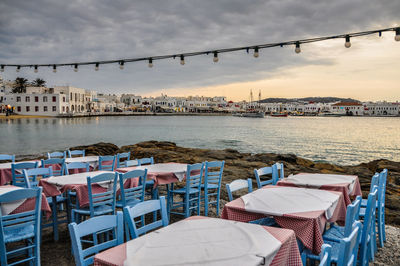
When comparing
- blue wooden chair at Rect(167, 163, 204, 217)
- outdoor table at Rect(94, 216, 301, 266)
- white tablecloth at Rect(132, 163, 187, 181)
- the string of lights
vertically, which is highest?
the string of lights

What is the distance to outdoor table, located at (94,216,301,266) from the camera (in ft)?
5.94

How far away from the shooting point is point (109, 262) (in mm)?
1794

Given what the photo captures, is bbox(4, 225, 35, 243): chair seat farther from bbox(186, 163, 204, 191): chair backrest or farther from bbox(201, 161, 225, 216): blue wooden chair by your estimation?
bbox(201, 161, 225, 216): blue wooden chair

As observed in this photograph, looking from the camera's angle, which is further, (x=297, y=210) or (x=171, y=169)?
(x=171, y=169)

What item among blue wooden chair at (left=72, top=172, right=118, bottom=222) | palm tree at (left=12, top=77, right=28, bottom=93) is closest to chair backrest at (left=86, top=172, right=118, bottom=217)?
blue wooden chair at (left=72, top=172, right=118, bottom=222)

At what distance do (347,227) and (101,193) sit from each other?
10.2ft

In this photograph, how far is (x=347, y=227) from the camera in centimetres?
269

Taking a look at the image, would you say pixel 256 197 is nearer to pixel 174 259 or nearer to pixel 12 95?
pixel 174 259

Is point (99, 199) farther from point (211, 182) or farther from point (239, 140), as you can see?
point (239, 140)

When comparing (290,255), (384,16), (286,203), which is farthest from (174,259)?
(384,16)

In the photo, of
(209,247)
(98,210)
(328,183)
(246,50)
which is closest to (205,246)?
(209,247)

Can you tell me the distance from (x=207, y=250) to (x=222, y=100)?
597 ft

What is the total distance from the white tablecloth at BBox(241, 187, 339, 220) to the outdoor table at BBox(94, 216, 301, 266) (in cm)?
65

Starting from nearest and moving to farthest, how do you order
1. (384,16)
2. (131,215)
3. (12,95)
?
(131,215)
(384,16)
(12,95)
